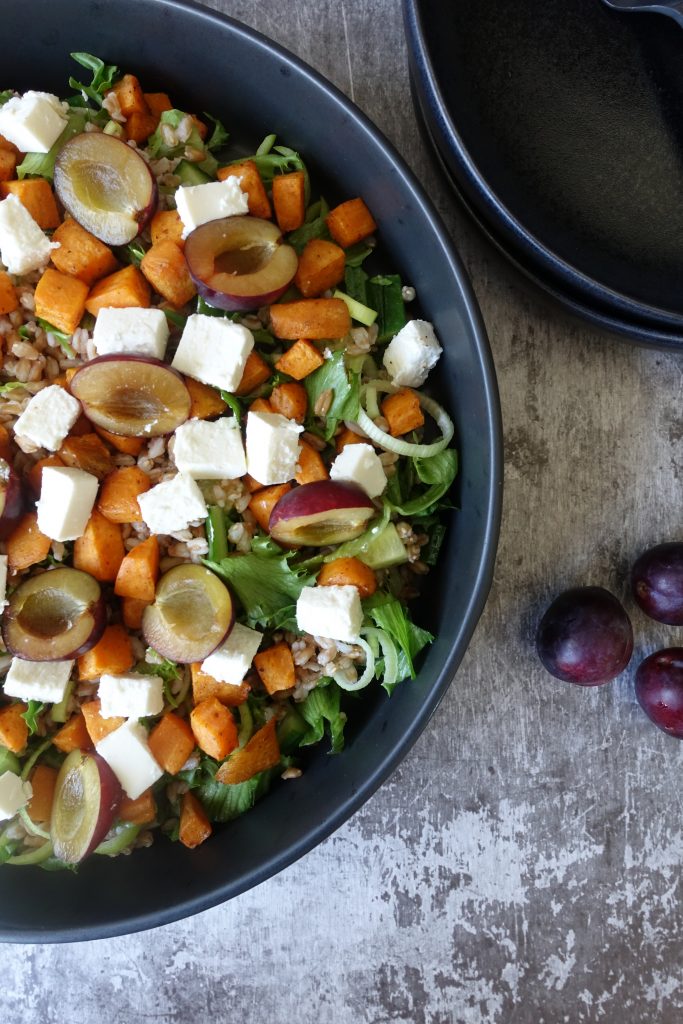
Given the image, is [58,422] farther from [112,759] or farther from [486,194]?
[486,194]

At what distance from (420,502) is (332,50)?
122 centimetres

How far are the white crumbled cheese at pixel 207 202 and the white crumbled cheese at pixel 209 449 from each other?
43 centimetres

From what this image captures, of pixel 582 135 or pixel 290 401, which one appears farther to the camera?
pixel 582 135

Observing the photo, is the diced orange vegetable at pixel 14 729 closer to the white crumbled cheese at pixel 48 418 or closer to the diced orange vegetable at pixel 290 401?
the white crumbled cheese at pixel 48 418

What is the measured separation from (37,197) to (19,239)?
12 centimetres

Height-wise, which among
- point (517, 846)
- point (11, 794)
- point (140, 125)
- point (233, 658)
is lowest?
point (517, 846)

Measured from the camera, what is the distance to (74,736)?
70.4 inches

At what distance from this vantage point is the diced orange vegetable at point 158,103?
1.83 meters

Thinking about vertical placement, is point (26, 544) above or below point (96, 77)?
below

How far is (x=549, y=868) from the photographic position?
2.05 m

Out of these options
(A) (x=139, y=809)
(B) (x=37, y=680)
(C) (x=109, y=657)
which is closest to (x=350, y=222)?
(C) (x=109, y=657)

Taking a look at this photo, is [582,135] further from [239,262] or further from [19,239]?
[19,239]

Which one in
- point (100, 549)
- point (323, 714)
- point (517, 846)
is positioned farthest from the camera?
point (517, 846)

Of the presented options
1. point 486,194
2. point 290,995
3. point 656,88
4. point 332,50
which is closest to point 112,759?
point 290,995
